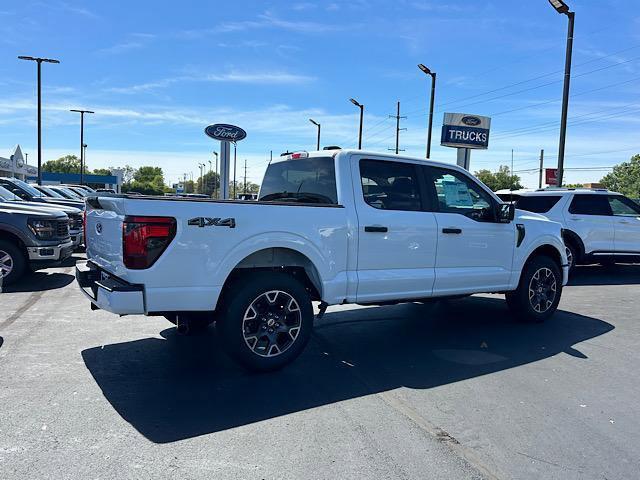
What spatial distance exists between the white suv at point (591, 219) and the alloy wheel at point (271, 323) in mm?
8094

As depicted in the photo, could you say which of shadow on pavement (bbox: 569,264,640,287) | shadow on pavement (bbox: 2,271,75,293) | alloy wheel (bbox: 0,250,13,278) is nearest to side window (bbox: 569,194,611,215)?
shadow on pavement (bbox: 569,264,640,287)

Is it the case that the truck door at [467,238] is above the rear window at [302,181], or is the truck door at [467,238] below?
below

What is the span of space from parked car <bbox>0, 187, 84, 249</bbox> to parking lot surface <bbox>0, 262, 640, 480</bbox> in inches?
128

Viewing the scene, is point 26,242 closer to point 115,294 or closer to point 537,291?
point 115,294

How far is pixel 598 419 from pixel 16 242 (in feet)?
29.4

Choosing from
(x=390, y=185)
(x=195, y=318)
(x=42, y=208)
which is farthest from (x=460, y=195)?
(x=42, y=208)

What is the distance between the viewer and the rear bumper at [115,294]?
4.16 m

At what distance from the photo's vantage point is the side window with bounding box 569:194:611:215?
11273mm

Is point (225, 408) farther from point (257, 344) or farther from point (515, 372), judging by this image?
point (515, 372)

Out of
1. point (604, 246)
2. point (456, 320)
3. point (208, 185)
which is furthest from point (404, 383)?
point (208, 185)

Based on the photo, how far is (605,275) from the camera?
12.3 m

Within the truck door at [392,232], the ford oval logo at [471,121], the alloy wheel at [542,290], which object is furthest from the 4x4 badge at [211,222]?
the ford oval logo at [471,121]

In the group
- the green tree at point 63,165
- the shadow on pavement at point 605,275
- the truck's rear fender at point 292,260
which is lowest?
the shadow on pavement at point 605,275

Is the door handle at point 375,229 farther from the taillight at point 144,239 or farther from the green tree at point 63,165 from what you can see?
the green tree at point 63,165
